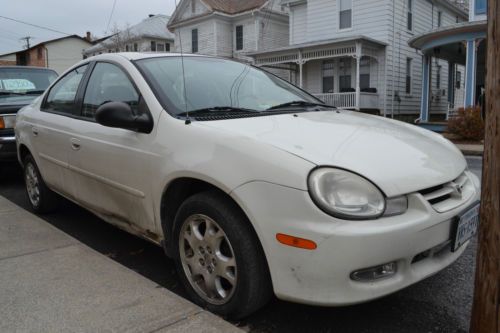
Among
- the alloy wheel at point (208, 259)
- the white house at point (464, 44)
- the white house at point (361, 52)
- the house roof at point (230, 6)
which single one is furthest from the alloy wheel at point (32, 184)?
the house roof at point (230, 6)

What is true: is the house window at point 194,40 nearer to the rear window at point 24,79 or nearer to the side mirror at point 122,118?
the rear window at point 24,79

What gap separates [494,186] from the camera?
1963mm

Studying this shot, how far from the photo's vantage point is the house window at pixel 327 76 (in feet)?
68.5

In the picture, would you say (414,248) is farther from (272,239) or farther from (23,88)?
(23,88)

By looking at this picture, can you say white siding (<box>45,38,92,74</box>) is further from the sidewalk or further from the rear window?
the sidewalk

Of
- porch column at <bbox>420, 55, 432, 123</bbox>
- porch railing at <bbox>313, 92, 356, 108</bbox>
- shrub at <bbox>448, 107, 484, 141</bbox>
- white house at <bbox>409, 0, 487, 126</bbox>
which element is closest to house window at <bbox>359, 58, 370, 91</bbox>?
porch railing at <bbox>313, 92, 356, 108</bbox>

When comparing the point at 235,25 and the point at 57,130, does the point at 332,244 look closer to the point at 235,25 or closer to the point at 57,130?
the point at 57,130

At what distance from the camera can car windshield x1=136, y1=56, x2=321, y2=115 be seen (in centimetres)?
311

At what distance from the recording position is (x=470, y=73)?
14.4 metres

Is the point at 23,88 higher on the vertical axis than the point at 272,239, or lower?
higher

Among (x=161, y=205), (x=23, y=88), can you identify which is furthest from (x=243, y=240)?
(x=23, y=88)

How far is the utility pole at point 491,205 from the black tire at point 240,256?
100cm

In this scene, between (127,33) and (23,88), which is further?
(127,33)

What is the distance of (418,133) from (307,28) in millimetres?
19206
